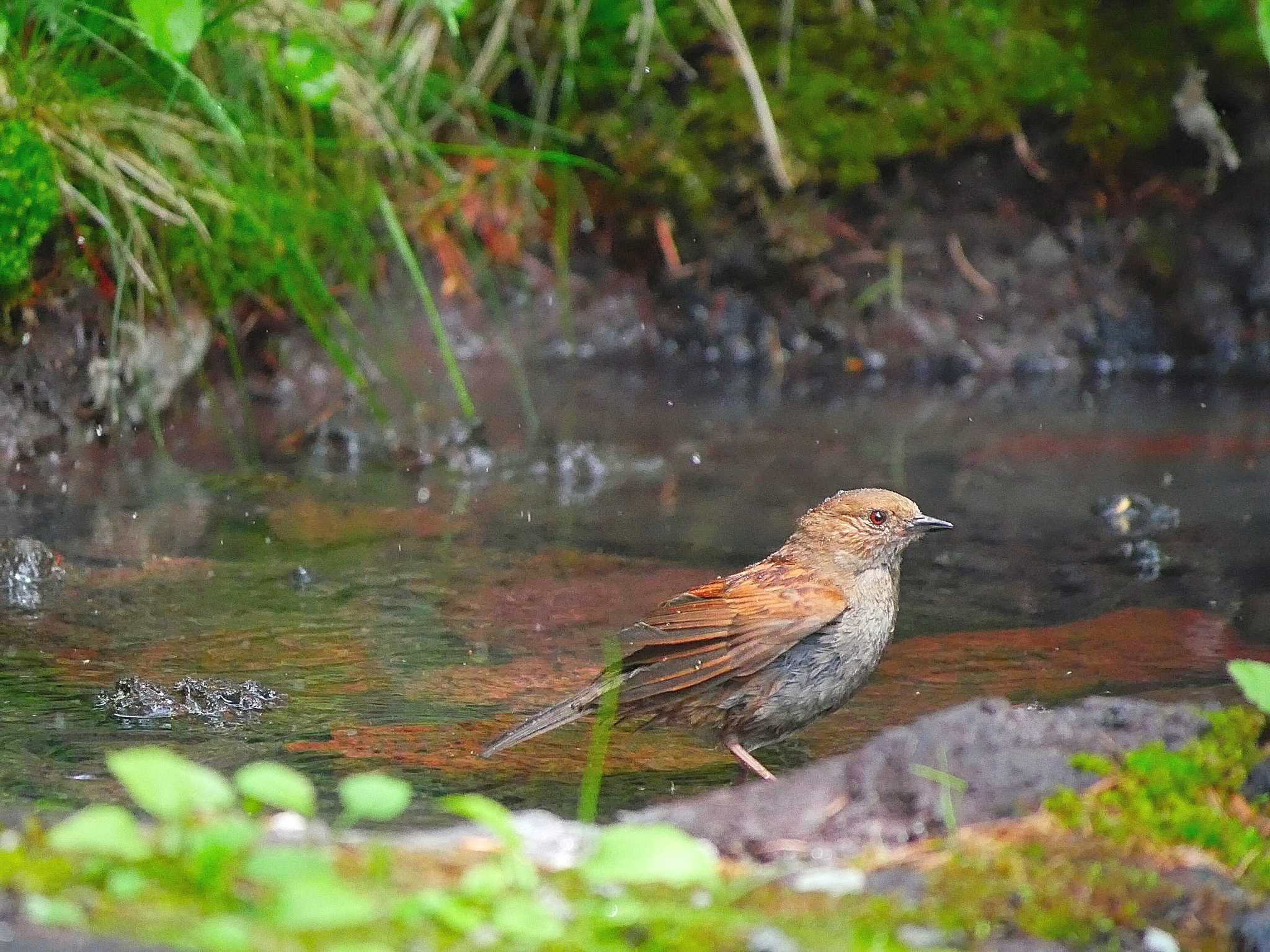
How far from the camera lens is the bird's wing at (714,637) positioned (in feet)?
14.1

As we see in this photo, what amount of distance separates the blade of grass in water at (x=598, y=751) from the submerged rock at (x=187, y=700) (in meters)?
0.84

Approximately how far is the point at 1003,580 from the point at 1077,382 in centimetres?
401

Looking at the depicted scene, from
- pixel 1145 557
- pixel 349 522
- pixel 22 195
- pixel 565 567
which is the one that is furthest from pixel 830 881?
pixel 22 195

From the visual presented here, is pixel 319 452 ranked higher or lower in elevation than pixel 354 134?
lower

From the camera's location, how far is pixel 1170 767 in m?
2.78

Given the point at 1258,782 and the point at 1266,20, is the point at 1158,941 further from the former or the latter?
the point at 1266,20

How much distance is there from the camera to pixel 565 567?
580cm

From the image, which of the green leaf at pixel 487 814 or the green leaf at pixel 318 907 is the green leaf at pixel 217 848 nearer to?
the green leaf at pixel 318 907

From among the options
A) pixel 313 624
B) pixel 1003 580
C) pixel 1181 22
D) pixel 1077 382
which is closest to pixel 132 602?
pixel 313 624

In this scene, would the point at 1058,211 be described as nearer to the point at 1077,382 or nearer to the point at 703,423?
the point at 1077,382

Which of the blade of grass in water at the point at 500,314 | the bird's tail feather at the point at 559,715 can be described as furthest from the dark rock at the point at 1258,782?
the blade of grass in water at the point at 500,314

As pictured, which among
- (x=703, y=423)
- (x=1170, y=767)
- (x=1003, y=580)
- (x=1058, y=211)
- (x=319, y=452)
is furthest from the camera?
(x=1058, y=211)

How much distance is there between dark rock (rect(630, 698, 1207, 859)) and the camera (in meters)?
2.75

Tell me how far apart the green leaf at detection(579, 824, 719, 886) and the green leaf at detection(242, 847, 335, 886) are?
0.37 meters
